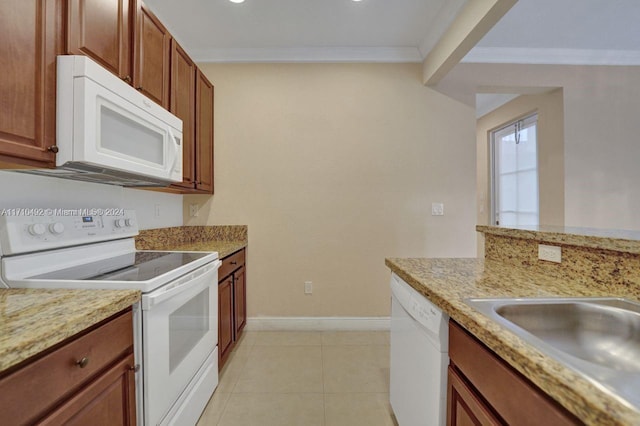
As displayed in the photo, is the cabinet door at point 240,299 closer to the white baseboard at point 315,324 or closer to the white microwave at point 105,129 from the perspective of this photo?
the white baseboard at point 315,324

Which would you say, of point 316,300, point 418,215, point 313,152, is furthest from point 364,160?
point 316,300

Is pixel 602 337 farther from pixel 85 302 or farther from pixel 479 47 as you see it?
pixel 479 47

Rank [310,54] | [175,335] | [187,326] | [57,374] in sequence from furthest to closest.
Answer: [310,54]
[187,326]
[175,335]
[57,374]

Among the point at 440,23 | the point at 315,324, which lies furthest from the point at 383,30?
the point at 315,324

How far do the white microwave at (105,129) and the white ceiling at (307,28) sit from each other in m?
1.19

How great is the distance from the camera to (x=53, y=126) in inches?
42.6

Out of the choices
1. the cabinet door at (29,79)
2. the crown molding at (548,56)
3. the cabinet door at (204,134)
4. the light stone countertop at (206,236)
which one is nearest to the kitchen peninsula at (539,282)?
the cabinet door at (29,79)

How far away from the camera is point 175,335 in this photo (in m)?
1.33

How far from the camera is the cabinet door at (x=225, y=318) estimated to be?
2.01 meters

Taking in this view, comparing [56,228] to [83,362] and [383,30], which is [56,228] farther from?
[383,30]

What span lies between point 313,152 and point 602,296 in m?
2.27

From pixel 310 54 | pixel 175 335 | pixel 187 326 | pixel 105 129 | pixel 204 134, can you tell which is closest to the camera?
pixel 105 129

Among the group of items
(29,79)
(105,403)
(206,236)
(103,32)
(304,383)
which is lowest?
(304,383)

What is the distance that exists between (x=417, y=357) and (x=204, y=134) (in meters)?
2.38
